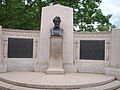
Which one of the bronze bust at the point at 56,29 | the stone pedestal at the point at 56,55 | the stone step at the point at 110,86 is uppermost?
the bronze bust at the point at 56,29

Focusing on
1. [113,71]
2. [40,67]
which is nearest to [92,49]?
[113,71]

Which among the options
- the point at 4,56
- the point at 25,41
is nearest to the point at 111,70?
the point at 25,41

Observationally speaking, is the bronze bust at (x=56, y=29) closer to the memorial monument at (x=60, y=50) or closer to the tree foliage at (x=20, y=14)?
the memorial monument at (x=60, y=50)

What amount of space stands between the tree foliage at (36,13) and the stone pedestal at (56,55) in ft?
27.2

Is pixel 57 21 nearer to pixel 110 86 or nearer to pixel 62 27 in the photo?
pixel 62 27

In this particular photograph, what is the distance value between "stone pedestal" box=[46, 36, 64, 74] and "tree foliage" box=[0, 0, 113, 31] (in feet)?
27.2

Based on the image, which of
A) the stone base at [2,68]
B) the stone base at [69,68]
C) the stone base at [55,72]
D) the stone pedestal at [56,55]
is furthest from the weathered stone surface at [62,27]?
the stone base at [2,68]

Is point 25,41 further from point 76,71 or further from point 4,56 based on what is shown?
point 76,71

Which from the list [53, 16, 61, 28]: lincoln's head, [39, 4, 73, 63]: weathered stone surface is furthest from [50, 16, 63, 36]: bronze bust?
[39, 4, 73, 63]: weathered stone surface

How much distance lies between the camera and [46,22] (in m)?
11.3

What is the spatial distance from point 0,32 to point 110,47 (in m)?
5.25

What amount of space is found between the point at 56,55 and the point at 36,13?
9.93 m

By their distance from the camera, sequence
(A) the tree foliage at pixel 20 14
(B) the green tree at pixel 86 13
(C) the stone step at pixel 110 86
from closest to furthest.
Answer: (C) the stone step at pixel 110 86 < (A) the tree foliage at pixel 20 14 < (B) the green tree at pixel 86 13

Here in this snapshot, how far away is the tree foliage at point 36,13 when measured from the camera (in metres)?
17.6
